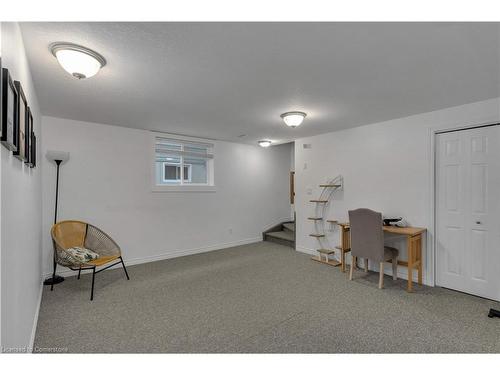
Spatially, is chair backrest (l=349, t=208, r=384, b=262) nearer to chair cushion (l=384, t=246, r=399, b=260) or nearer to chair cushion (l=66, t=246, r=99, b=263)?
chair cushion (l=384, t=246, r=399, b=260)

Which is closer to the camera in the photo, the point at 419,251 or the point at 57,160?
the point at 419,251

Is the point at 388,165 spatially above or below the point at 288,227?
above

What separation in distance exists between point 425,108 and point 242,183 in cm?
361

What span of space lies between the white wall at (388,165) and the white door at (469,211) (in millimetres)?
125

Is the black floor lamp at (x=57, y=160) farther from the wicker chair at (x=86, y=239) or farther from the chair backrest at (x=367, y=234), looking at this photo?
the chair backrest at (x=367, y=234)

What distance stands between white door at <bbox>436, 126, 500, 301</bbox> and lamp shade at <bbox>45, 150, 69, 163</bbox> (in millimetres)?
5006

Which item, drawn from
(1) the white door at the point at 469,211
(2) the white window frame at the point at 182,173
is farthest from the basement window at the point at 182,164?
(1) the white door at the point at 469,211

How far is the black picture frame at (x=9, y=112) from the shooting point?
1123 millimetres

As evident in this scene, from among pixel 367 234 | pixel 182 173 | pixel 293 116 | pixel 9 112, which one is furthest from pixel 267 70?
pixel 182 173

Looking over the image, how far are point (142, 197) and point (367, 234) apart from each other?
141 inches

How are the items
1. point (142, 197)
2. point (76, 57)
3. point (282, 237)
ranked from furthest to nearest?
point (282, 237), point (142, 197), point (76, 57)

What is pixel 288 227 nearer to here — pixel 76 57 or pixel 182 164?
pixel 182 164

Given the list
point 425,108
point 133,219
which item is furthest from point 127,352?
point 425,108

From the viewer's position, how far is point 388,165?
12.3ft
